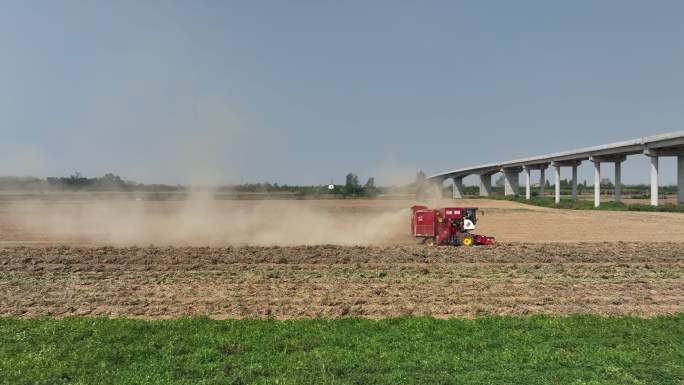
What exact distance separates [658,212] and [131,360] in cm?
7064

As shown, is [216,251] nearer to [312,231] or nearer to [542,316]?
[312,231]

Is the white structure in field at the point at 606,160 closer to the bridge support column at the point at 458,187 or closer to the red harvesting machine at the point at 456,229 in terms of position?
the bridge support column at the point at 458,187

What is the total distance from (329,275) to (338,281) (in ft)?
4.83

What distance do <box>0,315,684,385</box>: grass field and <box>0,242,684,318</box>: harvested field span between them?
228cm

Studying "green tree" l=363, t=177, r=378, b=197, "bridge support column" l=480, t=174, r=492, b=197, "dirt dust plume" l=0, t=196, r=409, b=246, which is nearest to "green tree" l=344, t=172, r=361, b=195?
"green tree" l=363, t=177, r=378, b=197

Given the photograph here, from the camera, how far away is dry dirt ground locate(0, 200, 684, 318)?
52.9 ft

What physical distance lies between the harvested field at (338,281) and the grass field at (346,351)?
2.28m

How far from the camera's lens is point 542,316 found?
14023 mm

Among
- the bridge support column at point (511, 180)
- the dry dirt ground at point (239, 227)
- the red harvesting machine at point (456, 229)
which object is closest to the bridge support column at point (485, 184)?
the bridge support column at point (511, 180)

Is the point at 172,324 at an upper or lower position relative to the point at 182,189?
lower

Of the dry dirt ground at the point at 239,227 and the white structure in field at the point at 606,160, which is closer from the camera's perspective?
the dry dirt ground at the point at 239,227

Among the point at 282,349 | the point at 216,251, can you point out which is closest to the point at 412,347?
the point at 282,349

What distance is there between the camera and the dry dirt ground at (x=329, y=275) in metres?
16.1

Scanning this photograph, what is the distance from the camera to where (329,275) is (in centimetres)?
2192
